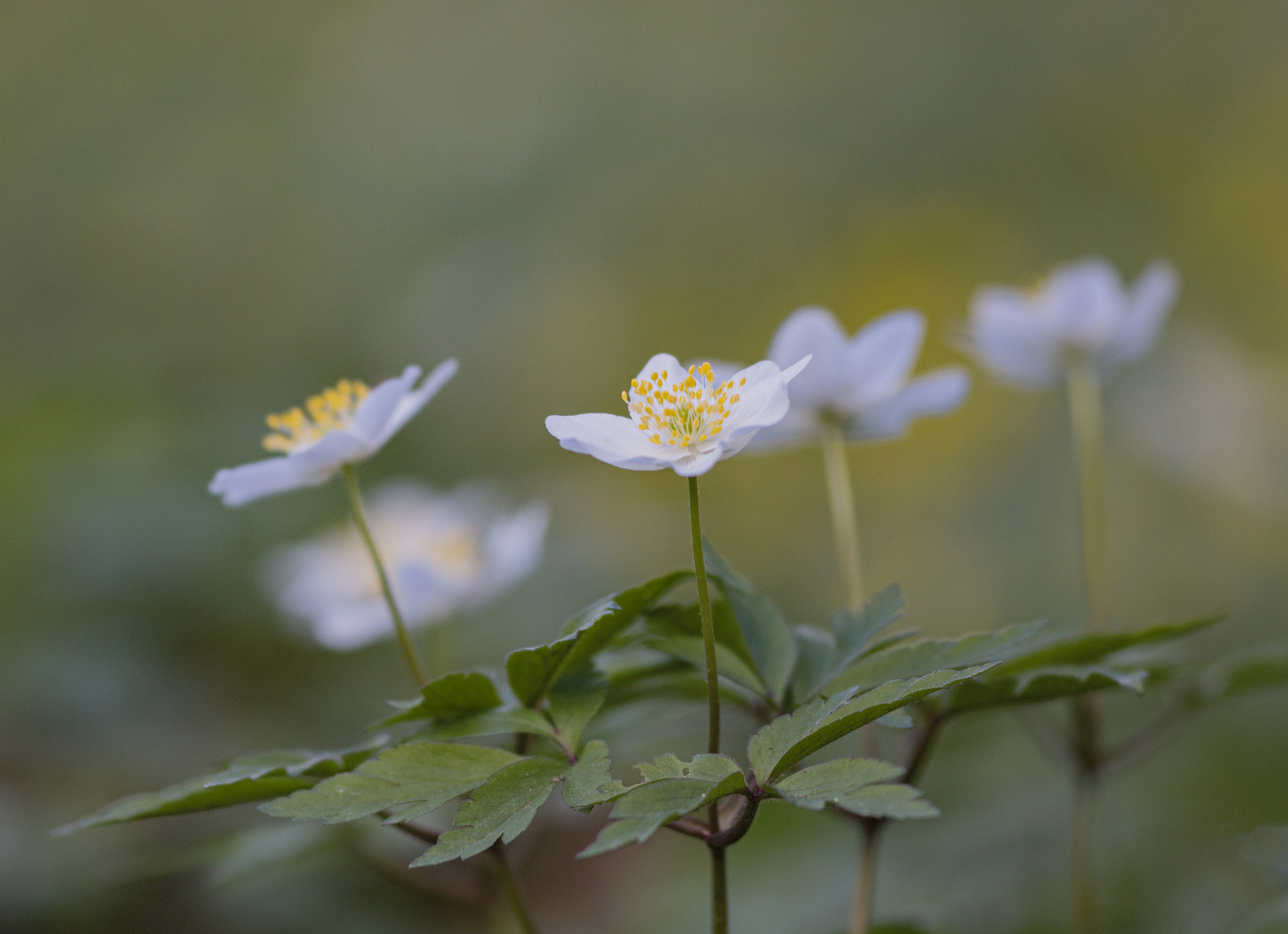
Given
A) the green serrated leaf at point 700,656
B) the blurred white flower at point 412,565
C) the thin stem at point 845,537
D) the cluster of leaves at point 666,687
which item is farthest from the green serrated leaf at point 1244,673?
the blurred white flower at point 412,565

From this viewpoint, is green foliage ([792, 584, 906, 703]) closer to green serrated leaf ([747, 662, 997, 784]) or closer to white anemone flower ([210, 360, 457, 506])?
green serrated leaf ([747, 662, 997, 784])

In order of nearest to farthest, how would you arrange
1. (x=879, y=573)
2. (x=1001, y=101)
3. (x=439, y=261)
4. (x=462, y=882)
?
(x=462, y=882), (x=879, y=573), (x=1001, y=101), (x=439, y=261)

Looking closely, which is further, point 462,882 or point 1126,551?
point 1126,551

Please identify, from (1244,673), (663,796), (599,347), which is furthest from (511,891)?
(599,347)

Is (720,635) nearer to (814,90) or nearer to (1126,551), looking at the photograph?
(1126,551)

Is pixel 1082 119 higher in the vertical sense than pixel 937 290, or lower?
higher

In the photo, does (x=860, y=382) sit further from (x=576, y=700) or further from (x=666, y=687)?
(x=576, y=700)

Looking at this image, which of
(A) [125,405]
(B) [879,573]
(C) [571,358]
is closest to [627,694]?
(B) [879,573]
